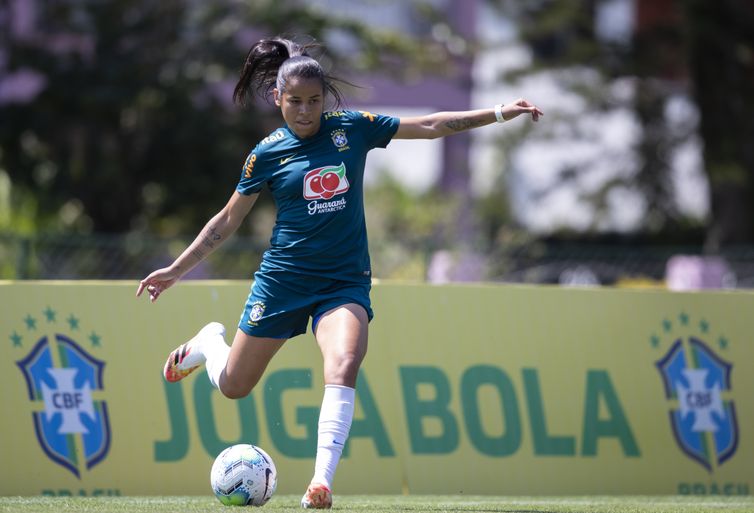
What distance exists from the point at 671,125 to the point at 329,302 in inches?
722

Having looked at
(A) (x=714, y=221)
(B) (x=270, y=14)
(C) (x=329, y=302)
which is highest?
(B) (x=270, y=14)

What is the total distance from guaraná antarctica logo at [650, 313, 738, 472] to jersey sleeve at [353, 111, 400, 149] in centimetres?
332

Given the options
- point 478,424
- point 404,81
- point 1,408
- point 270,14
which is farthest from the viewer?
point 404,81

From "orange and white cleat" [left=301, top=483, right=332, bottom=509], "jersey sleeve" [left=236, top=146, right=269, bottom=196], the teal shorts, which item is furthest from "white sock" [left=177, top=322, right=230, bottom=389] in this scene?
"orange and white cleat" [left=301, top=483, right=332, bottom=509]

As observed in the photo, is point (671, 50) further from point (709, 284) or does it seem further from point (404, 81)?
point (709, 284)

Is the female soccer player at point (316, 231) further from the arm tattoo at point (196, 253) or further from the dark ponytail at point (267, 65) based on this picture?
the dark ponytail at point (267, 65)

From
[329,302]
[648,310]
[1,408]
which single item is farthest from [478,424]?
[1,408]

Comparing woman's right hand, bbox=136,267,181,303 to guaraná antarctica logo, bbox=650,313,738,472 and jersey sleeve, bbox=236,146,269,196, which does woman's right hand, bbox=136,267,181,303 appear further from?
guaraná antarctica logo, bbox=650,313,738,472

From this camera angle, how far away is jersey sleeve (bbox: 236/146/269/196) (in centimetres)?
655

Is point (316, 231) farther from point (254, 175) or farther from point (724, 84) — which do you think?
point (724, 84)

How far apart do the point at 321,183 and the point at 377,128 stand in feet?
1.61

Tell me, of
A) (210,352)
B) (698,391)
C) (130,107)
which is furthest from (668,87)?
(210,352)

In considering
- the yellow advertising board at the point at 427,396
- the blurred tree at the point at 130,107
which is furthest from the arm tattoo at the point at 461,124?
the blurred tree at the point at 130,107

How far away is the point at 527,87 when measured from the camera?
2450 centimetres
